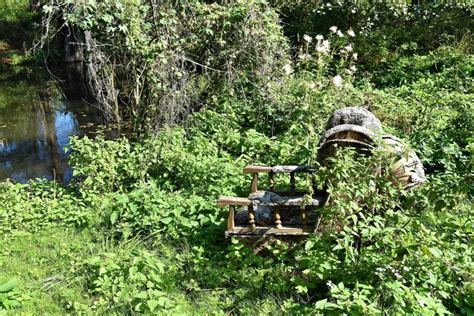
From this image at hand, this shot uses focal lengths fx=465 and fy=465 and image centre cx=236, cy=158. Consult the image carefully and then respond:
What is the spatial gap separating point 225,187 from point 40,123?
29.9 feet

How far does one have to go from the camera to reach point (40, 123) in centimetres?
1294

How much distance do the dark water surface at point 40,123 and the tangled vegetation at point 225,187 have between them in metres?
1.97

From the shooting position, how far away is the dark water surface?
944 centimetres

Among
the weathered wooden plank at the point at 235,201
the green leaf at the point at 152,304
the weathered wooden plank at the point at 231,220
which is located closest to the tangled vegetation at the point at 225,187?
the green leaf at the point at 152,304

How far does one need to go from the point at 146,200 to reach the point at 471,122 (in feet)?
15.4

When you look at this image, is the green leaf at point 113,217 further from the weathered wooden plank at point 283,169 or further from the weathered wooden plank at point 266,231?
the weathered wooden plank at point 283,169

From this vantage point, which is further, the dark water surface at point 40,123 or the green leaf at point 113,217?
the dark water surface at point 40,123

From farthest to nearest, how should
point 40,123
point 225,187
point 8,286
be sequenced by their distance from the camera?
point 40,123, point 225,187, point 8,286

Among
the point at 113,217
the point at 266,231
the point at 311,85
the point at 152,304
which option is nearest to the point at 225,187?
the point at 266,231

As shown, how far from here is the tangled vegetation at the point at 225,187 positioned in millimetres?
3766

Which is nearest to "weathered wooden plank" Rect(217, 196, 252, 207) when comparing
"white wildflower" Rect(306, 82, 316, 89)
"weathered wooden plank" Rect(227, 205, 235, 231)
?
"weathered wooden plank" Rect(227, 205, 235, 231)

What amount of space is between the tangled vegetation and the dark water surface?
1.97 metres

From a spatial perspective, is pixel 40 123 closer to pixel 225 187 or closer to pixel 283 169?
pixel 225 187

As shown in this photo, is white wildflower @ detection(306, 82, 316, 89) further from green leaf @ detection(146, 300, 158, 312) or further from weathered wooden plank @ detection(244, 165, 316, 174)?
green leaf @ detection(146, 300, 158, 312)
